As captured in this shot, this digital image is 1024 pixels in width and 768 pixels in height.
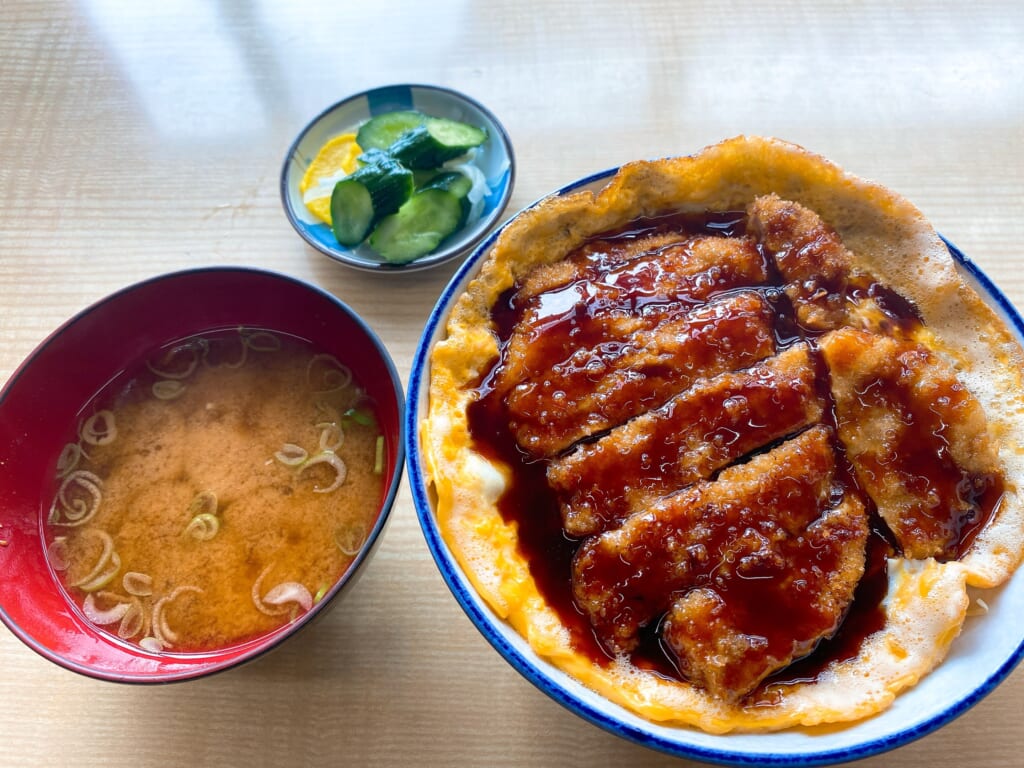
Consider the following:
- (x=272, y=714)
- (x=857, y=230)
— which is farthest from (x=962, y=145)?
(x=272, y=714)

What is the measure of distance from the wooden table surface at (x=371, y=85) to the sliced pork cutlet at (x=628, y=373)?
58 centimetres

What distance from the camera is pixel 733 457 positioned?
1.71 m

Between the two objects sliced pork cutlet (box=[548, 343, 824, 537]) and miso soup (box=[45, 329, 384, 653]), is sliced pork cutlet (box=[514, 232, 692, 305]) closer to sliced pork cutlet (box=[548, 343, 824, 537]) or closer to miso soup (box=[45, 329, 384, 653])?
sliced pork cutlet (box=[548, 343, 824, 537])

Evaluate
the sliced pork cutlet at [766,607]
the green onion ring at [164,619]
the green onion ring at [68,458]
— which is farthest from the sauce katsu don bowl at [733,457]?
the green onion ring at [68,458]

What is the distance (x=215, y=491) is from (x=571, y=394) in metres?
1.03

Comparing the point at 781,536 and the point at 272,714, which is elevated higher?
the point at 781,536

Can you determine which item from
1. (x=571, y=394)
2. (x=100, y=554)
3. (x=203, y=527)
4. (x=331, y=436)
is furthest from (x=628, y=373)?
(x=100, y=554)

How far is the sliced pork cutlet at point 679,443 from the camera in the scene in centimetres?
169

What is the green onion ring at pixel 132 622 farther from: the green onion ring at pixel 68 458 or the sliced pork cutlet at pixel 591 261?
the sliced pork cutlet at pixel 591 261

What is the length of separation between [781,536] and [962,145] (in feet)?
6.46

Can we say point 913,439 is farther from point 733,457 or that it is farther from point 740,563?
point 740,563

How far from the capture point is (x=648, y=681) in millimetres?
1518

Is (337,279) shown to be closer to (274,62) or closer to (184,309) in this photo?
(184,309)

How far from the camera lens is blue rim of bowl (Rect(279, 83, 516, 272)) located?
7.97ft
